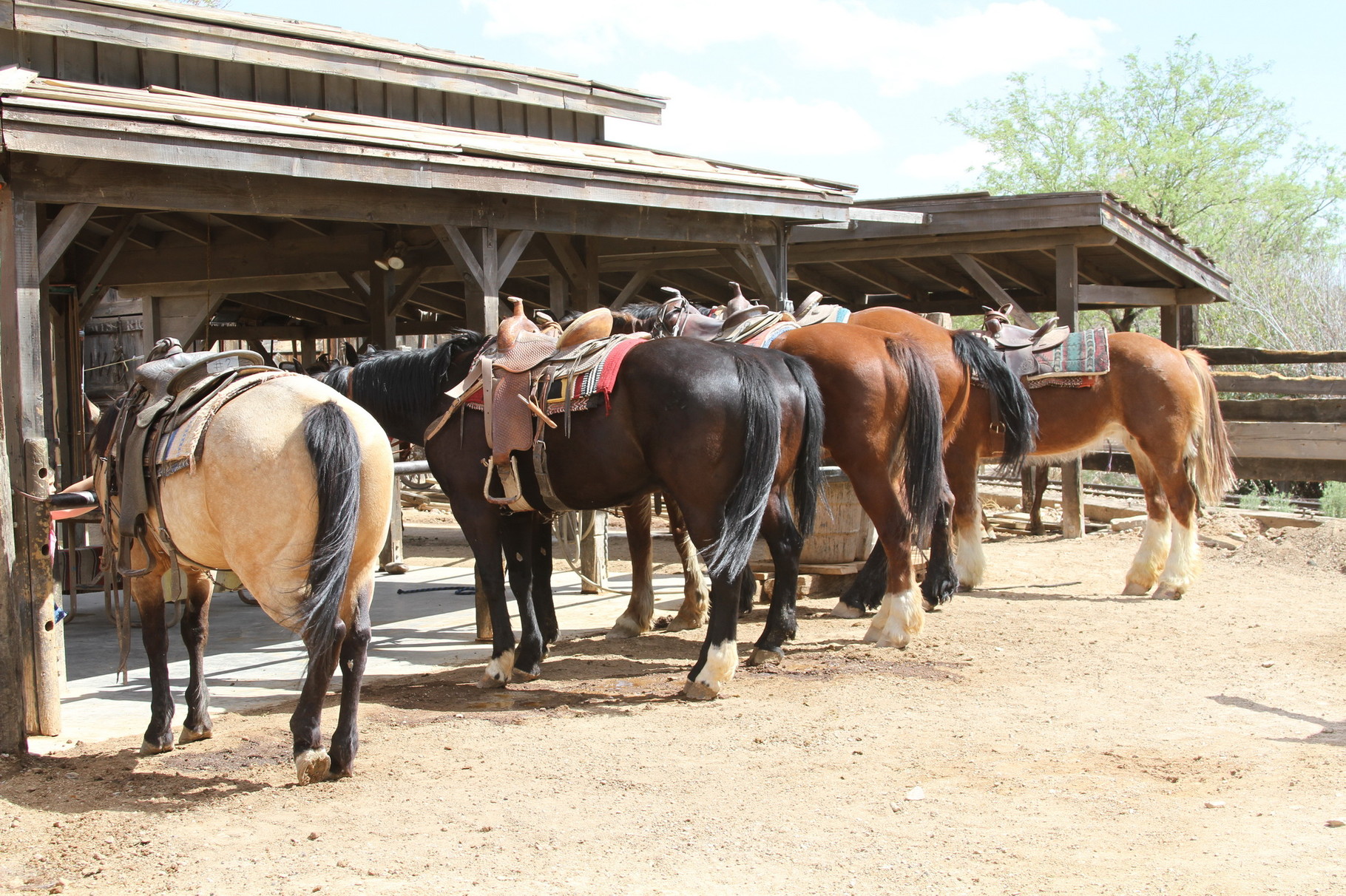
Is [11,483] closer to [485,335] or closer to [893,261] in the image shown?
[485,335]

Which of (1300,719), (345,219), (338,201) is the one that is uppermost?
(338,201)

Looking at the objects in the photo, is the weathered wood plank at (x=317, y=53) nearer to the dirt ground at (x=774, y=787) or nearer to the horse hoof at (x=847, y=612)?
the dirt ground at (x=774, y=787)

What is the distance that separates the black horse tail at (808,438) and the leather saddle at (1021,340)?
3.33m

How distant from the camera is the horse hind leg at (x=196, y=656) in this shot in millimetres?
4750

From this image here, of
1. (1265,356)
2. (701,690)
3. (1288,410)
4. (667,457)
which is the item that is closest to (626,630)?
(701,690)

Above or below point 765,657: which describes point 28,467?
above

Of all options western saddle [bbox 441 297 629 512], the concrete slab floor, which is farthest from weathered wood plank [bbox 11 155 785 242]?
the concrete slab floor

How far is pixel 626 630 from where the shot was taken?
706 cm

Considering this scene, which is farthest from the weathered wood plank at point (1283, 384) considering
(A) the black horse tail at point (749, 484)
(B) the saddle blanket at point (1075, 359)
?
(A) the black horse tail at point (749, 484)

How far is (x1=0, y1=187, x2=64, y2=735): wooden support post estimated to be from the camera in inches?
185

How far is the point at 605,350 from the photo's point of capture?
18.3ft

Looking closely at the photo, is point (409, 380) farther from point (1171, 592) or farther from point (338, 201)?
point (1171, 592)

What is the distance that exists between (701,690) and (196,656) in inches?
90.4

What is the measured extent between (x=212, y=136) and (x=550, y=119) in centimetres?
617
